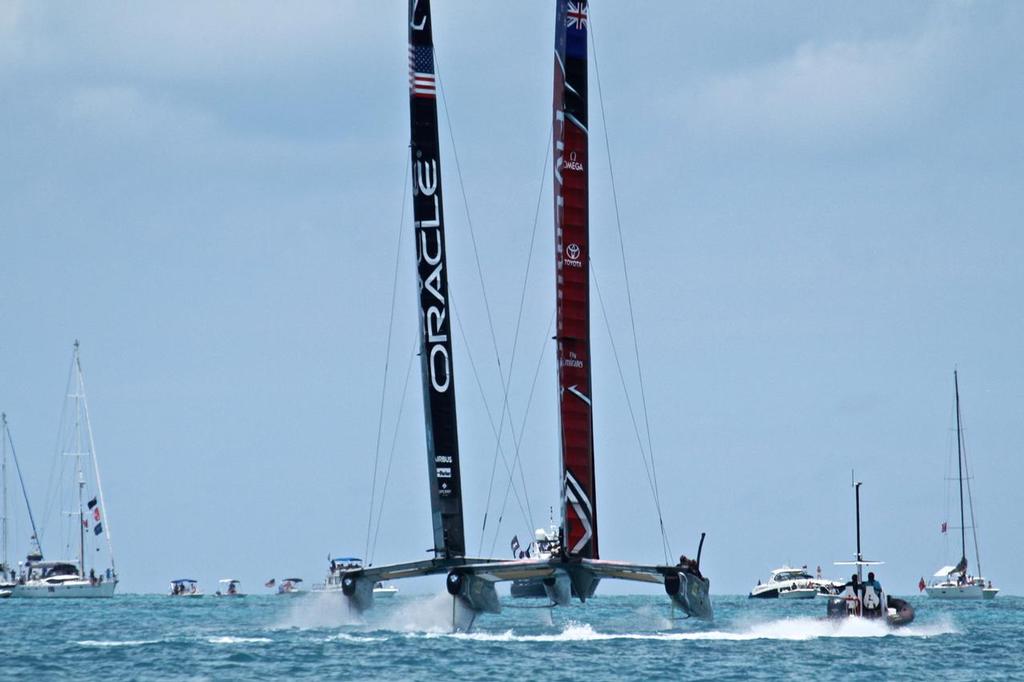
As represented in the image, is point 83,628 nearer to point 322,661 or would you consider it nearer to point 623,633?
point 623,633

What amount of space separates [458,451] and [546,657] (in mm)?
10330

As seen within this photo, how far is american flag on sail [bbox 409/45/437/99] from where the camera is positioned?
50.7 metres

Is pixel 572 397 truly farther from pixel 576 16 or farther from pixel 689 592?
pixel 576 16

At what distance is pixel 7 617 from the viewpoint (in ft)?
245

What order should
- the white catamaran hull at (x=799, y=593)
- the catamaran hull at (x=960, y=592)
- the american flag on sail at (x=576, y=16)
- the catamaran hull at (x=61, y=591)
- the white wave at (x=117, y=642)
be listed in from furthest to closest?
the white catamaran hull at (x=799, y=593) → the catamaran hull at (x=960, y=592) → the catamaran hull at (x=61, y=591) → the white wave at (x=117, y=642) → the american flag on sail at (x=576, y=16)

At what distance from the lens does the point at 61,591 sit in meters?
114

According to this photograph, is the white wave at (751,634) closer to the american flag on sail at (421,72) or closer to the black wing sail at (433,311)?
the black wing sail at (433,311)

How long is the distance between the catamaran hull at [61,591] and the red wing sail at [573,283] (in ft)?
248

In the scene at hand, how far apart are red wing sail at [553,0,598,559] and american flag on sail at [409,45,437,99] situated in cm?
540

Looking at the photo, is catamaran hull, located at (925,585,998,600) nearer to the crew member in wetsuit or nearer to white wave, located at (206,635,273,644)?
the crew member in wetsuit

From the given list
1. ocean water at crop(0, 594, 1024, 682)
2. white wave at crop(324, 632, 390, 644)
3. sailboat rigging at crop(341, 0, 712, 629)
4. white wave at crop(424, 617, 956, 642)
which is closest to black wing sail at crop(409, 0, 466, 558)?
sailboat rigging at crop(341, 0, 712, 629)

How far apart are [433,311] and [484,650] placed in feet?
36.9

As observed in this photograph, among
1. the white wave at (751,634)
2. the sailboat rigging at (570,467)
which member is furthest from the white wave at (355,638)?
the white wave at (751,634)

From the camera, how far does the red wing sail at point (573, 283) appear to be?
150ft
